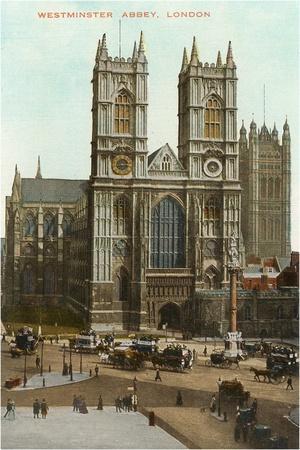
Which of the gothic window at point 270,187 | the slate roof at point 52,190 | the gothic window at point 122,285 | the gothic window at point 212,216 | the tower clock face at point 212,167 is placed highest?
the tower clock face at point 212,167

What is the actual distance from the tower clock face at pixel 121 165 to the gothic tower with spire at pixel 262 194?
655 cm

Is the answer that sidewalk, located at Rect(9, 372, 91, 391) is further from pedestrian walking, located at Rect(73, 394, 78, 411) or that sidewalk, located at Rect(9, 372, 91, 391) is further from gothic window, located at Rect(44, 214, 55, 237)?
gothic window, located at Rect(44, 214, 55, 237)

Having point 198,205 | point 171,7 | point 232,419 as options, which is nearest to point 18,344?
point 232,419

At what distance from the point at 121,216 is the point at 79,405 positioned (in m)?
16.6

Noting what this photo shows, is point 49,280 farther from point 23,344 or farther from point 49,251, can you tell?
point 23,344

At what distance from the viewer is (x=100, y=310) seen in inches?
1357

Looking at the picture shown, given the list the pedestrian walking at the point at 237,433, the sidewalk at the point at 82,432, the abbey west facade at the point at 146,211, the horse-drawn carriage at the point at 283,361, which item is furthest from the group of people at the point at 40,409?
the abbey west facade at the point at 146,211

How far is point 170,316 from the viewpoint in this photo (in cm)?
3497

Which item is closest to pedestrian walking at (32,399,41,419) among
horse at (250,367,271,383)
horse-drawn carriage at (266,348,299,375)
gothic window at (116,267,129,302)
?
horse at (250,367,271,383)

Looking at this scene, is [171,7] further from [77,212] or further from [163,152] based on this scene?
[77,212]

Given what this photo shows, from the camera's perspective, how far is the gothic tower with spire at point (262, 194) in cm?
3269

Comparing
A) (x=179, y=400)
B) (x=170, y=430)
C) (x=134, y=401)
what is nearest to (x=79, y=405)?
(x=134, y=401)

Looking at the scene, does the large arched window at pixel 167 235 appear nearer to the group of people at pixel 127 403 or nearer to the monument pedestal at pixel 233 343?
the monument pedestal at pixel 233 343

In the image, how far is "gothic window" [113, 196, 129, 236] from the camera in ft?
118
